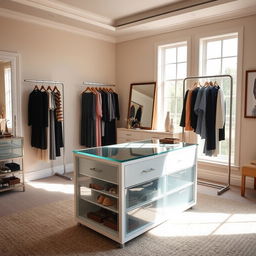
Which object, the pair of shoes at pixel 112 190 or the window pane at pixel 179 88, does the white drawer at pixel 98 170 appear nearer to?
the pair of shoes at pixel 112 190

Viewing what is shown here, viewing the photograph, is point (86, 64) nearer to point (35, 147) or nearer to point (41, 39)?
point (41, 39)

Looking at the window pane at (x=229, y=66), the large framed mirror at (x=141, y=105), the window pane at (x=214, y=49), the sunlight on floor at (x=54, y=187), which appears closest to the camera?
the sunlight on floor at (x=54, y=187)

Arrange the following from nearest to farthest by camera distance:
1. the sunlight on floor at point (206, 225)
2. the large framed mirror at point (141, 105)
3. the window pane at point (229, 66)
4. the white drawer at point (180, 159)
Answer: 1. the sunlight on floor at point (206, 225)
2. the white drawer at point (180, 159)
3. the window pane at point (229, 66)
4. the large framed mirror at point (141, 105)

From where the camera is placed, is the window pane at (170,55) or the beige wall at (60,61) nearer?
the beige wall at (60,61)

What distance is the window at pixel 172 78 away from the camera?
5180 mm

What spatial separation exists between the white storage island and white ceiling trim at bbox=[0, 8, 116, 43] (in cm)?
280

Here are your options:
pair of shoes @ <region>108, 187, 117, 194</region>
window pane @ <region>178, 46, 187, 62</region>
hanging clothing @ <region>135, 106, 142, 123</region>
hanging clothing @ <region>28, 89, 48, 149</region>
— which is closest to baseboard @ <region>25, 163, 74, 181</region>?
hanging clothing @ <region>28, 89, 48, 149</region>

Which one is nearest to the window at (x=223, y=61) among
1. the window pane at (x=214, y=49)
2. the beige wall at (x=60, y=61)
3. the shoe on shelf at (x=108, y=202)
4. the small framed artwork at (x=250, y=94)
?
the window pane at (x=214, y=49)

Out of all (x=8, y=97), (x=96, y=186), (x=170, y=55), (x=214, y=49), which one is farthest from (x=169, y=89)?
(x=96, y=186)

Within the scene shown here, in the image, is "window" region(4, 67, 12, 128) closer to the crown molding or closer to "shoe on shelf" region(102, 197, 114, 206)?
the crown molding

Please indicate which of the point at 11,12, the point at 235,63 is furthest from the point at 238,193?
the point at 11,12

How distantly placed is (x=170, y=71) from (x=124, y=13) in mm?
1363

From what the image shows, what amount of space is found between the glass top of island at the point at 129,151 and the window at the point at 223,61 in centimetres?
172

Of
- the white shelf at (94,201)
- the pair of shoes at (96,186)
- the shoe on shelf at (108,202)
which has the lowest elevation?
the white shelf at (94,201)
